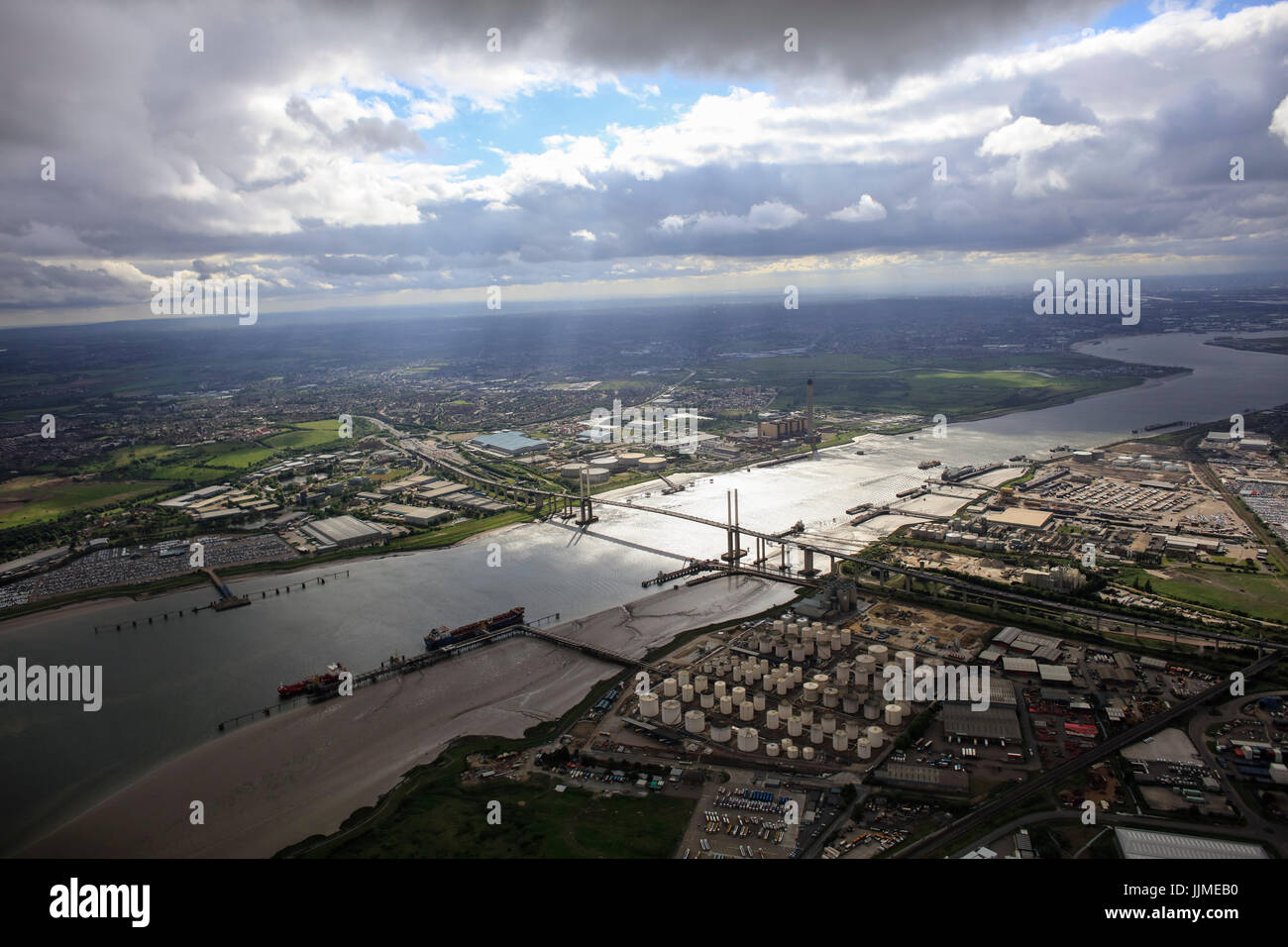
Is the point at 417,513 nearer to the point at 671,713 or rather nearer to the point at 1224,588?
the point at 671,713

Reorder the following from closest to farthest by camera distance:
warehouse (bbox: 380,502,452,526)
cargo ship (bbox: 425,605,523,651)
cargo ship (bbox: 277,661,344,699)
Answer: cargo ship (bbox: 277,661,344,699)
cargo ship (bbox: 425,605,523,651)
warehouse (bbox: 380,502,452,526)

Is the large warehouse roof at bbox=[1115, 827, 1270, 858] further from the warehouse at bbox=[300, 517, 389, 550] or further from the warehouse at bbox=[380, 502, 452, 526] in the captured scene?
the warehouse at bbox=[380, 502, 452, 526]

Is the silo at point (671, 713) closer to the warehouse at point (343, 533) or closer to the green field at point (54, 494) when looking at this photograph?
the warehouse at point (343, 533)

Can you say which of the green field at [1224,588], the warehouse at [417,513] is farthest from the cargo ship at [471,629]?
the green field at [1224,588]

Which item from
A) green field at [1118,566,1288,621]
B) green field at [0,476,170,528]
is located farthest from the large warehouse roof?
green field at [0,476,170,528]

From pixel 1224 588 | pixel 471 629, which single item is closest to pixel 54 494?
pixel 471 629
